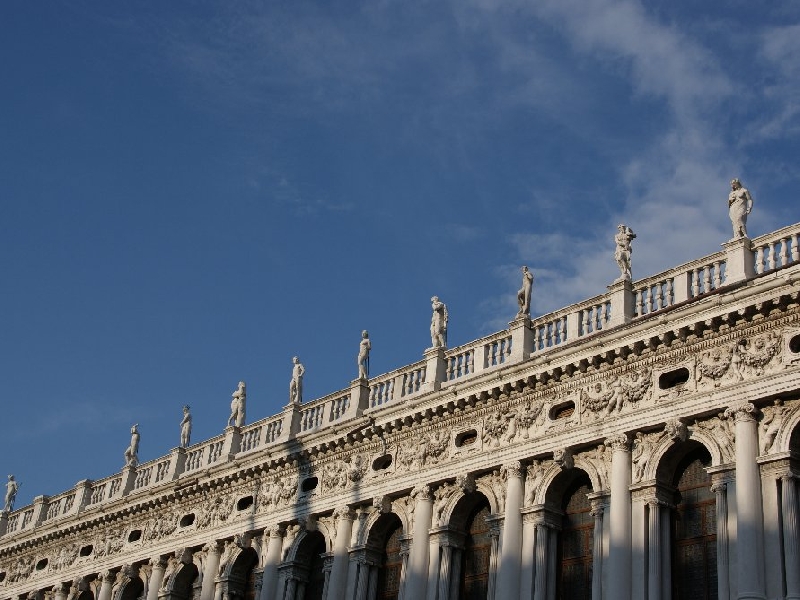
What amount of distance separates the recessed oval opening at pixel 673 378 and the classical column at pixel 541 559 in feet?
13.0

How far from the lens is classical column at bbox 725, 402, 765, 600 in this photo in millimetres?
21281

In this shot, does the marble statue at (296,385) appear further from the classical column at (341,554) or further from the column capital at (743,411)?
the column capital at (743,411)

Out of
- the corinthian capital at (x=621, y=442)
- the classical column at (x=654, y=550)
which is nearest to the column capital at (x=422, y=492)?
the corinthian capital at (x=621, y=442)

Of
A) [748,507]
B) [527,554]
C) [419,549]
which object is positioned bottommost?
[748,507]

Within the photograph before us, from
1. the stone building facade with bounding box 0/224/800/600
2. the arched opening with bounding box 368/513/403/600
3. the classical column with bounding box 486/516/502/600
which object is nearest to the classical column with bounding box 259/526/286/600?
the stone building facade with bounding box 0/224/800/600

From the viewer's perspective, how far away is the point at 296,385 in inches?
1395

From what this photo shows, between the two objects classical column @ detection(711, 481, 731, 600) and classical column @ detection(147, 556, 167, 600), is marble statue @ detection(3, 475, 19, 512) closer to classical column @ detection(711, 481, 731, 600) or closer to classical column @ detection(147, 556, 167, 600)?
classical column @ detection(147, 556, 167, 600)

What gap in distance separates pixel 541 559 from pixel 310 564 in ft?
28.4

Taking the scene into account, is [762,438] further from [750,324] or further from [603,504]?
[603,504]

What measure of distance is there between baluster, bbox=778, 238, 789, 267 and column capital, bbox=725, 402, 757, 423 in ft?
10.0

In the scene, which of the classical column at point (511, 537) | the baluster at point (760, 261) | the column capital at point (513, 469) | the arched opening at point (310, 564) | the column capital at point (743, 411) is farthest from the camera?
the arched opening at point (310, 564)

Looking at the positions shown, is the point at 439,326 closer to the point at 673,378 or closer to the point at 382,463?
the point at 382,463

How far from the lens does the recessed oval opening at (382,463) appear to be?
30359 millimetres

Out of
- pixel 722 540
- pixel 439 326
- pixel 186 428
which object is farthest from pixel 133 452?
pixel 722 540
